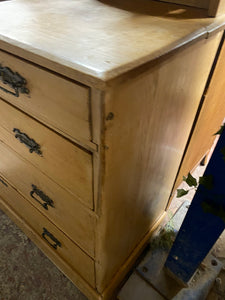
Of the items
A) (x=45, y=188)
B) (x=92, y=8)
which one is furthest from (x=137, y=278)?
(x=92, y=8)

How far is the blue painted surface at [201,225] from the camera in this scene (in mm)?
575

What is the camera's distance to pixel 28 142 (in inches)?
24.2

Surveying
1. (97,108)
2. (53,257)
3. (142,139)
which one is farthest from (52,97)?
(53,257)

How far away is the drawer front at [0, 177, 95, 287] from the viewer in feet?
Result: 2.65

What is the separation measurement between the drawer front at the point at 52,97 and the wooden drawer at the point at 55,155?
0.04 m

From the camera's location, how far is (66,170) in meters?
0.55

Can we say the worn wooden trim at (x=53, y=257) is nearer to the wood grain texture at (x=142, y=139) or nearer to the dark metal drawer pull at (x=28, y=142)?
the wood grain texture at (x=142, y=139)

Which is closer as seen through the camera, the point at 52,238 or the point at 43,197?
the point at 43,197

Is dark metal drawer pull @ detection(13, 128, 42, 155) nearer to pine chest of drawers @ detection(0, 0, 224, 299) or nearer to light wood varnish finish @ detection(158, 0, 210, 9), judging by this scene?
pine chest of drawers @ detection(0, 0, 224, 299)

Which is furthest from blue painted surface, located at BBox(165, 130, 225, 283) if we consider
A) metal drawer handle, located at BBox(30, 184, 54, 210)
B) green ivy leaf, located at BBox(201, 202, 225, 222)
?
metal drawer handle, located at BBox(30, 184, 54, 210)

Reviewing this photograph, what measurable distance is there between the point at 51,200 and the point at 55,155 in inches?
9.2

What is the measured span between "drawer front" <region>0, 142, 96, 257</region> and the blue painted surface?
1.05 ft

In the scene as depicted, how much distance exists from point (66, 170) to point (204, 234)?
0.50m

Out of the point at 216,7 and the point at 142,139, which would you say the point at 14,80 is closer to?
the point at 142,139
